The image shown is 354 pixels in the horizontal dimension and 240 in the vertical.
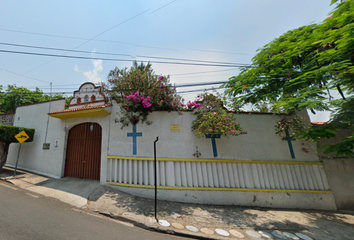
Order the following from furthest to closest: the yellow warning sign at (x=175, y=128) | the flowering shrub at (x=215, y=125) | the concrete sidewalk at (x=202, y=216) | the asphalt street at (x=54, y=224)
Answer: the yellow warning sign at (x=175, y=128) < the flowering shrub at (x=215, y=125) < the concrete sidewalk at (x=202, y=216) < the asphalt street at (x=54, y=224)

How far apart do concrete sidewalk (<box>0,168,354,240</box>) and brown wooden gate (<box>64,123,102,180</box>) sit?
2.23 feet

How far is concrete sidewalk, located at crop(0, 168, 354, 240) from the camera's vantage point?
13.8ft

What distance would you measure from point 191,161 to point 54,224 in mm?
4692

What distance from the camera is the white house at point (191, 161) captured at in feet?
20.4

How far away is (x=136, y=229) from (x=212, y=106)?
17.9 ft

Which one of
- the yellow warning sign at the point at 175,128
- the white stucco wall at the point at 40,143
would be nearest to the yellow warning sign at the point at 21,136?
the white stucco wall at the point at 40,143

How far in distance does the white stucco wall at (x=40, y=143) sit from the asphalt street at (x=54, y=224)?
287 cm

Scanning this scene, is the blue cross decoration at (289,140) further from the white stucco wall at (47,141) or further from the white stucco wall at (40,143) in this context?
the white stucco wall at (40,143)

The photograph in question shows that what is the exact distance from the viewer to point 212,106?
695 cm

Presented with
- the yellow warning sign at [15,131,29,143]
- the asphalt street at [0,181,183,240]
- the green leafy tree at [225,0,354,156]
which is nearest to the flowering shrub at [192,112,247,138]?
the green leafy tree at [225,0,354,156]

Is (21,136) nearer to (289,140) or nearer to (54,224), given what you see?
(54,224)

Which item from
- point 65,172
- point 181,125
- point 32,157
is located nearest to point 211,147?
point 181,125

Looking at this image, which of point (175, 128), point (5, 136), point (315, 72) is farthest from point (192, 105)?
point (5, 136)

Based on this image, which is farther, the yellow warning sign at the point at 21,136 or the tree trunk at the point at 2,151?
the tree trunk at the point at 2,151
